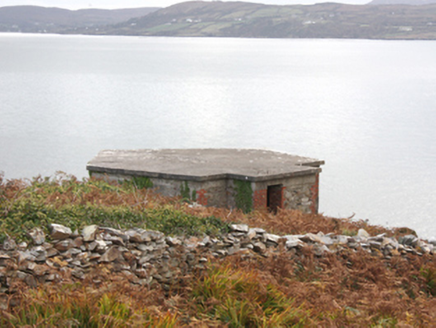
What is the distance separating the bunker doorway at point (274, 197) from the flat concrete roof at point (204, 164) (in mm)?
494

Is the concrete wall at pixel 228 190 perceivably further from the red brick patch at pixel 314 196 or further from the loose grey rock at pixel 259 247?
the loose grey rock at pixel 259 247

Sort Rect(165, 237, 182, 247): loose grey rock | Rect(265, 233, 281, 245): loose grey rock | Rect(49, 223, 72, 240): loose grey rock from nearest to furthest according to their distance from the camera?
Rect(49, 223, 72, 240): loose grey rock, Rect(165, 237, 182, 247): loose grey rock, Rect(265, 233, 281, 245): loose grey rock

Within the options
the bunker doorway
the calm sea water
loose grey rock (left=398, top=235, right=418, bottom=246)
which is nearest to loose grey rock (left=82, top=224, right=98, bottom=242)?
loose grey rock (left=398, top=235, right=418, bottom=246)

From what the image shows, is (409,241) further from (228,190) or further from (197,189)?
(197,189)

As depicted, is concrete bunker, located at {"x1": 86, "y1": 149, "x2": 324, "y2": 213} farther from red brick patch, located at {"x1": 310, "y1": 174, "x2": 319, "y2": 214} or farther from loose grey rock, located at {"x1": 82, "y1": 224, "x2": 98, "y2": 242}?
loose grey rock, located at {"x1": 82, "y1": 224, "x2": 98, "y2": 242}

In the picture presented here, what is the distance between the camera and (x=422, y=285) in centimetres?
1125

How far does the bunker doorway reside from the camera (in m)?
17.2

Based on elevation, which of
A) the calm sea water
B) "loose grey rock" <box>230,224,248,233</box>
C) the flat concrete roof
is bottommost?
the calm sea water

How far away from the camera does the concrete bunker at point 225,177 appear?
16.4 meters

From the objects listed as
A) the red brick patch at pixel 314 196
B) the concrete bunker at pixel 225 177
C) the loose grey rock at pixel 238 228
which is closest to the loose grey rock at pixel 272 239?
the loose grey rock at pixel 238 228

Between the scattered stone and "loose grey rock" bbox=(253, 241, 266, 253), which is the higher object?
the scattered stone

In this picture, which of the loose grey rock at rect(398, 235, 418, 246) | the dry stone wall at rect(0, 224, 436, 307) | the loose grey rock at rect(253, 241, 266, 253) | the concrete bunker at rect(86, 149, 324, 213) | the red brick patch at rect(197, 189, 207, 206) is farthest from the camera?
the concrete bunker at rect(86, 149, 324, 213)

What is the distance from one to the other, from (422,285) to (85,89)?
309ft

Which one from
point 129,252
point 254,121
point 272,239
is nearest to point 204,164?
point 272,239
